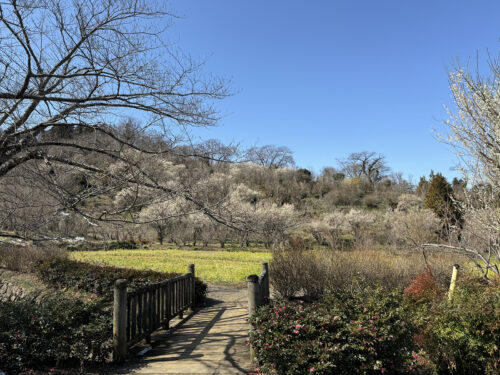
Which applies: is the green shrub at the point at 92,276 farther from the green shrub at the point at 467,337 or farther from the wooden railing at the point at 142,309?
the green shrub at the point at 467,337

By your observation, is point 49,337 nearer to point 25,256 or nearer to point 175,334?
point 175,334

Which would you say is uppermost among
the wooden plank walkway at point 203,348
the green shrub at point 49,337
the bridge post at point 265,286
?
the bridge post at point 265,286

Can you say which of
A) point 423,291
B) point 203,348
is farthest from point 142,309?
point 423,291

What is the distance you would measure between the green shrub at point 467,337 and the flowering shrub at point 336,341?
0.63m

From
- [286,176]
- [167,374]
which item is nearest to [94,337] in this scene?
[167,374]

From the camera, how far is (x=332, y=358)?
339 centimetres

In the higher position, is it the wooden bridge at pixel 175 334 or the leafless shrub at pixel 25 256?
the leafless shrub at pixel 25 256

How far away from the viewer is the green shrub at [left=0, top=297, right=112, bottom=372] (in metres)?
4.32

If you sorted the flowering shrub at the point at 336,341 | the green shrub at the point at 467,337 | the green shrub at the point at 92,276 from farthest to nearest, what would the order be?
the green shrub at the point at 92,276, the green shrub at the point at 467,337, the flowering shrub at the point at 336,341

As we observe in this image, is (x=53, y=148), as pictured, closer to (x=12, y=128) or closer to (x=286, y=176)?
(x=12, y=128)

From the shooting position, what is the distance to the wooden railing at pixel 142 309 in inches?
184

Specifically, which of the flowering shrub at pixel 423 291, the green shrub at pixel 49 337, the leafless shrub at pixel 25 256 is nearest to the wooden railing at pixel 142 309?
the green shrub at pixel 49 337

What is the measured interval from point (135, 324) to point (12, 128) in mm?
3992

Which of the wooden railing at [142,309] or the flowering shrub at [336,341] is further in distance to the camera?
the wooden railing at [142,309]
